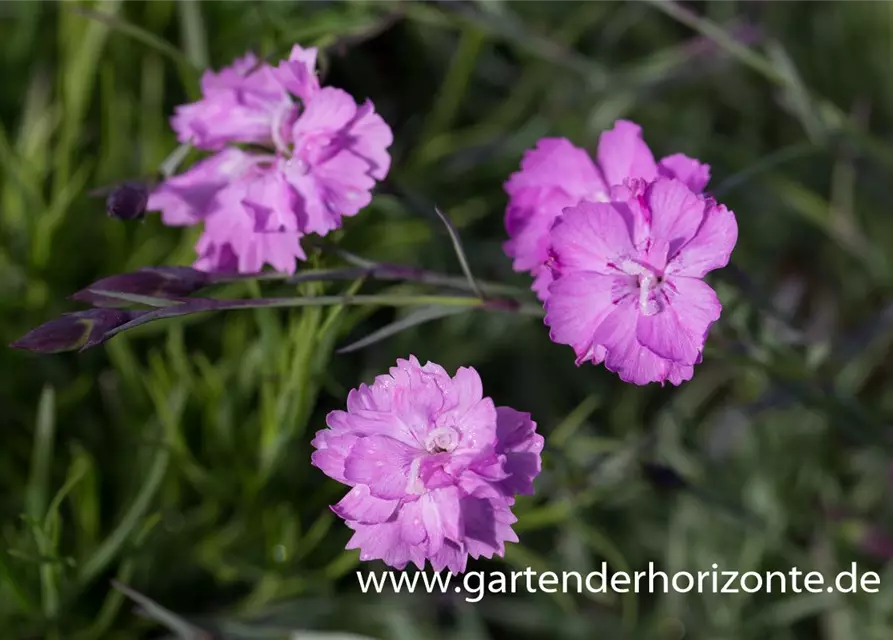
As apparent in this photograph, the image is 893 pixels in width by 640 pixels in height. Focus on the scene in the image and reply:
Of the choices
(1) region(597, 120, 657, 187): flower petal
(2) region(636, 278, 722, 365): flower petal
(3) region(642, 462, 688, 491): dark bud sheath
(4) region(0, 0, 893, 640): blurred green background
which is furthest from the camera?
(4) region(0, 0, 893, 640): blurred green background

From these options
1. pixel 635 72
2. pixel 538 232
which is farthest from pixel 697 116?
pixel 538 232

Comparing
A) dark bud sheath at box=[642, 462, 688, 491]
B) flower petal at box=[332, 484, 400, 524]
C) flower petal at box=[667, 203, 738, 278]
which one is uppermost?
flower petal at box=[667, 203, 738, 278]

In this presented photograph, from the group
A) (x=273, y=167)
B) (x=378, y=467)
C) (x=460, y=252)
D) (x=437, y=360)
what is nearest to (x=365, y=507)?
(x=378, y=467)

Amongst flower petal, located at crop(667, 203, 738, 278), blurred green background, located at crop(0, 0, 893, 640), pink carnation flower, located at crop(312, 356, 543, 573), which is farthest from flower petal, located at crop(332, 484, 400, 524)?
flower petal, located at crop(667, 203, 738, 278)

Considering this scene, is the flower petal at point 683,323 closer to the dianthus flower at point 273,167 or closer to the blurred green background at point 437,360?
the blurred green background at point 437,360

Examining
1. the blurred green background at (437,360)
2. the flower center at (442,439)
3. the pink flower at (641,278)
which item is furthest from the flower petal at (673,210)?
the flower center at (442,439)

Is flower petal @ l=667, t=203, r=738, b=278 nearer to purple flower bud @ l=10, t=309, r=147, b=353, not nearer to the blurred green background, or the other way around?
the blurred green background
